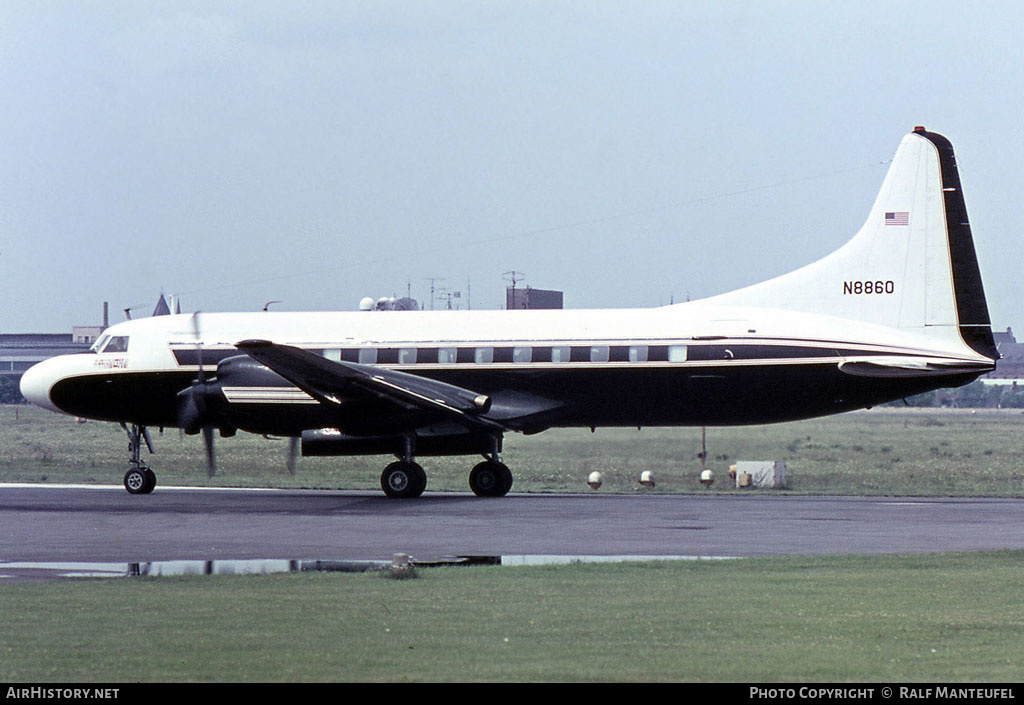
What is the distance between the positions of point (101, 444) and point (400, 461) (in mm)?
38671

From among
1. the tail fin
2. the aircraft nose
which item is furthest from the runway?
the tail fin

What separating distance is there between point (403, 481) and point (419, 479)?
40 cm

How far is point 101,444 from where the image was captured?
64438mm

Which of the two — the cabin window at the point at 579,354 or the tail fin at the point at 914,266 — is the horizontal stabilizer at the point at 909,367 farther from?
the cabin window at the point at 579,354

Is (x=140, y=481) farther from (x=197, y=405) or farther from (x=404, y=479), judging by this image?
(x=404, y=479)

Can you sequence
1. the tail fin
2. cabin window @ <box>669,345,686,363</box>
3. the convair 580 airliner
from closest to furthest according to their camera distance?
the convair 580 airliner
the tail fin
cabin window @ <box>669,345,686,363</box>

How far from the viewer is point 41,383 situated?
33.8 metres

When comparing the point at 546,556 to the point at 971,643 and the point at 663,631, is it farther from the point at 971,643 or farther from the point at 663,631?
the point at 971,643

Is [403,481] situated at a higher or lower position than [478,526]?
higher

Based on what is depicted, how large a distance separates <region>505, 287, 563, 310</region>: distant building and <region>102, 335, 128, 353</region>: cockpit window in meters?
15.9

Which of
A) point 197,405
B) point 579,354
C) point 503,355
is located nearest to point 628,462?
point 579,354

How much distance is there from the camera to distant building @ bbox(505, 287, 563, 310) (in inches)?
1823

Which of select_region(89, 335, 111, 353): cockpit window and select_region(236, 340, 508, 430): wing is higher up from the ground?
select_region(89, 335, 111, 353): cockpit window

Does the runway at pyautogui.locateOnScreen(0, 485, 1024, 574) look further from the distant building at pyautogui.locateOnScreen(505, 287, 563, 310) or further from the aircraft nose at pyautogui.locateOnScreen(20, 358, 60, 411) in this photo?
the distant building at pyautogui.locateOnScreen(505, 287, 563, 310)
